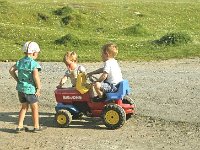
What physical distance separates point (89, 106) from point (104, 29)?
18550mm

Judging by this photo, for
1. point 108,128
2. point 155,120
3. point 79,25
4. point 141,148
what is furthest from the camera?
point 79,25

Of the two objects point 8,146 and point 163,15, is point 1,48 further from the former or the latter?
point 163,15

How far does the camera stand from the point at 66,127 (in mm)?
9984

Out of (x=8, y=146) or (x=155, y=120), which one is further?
(x=155, y=120)

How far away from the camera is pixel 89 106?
10.1m

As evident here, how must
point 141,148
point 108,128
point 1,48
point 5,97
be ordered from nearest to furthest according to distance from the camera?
point 141,148 < point 108,128 < point 5,97 < point 1,48

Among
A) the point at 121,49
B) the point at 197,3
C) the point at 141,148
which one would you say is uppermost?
the point at 197,3

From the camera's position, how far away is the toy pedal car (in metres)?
9.66

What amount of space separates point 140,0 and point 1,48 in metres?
21.5

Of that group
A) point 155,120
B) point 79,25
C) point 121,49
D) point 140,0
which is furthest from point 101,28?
point 155,120

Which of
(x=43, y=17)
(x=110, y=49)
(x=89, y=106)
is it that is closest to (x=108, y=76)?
(x=110, y=49)

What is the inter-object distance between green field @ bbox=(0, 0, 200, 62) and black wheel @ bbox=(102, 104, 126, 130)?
31.1 ft

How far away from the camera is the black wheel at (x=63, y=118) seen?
9.90 m

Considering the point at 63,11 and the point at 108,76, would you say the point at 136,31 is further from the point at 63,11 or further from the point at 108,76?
the point at 108,76
